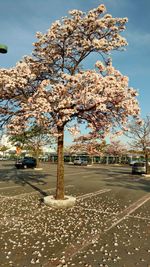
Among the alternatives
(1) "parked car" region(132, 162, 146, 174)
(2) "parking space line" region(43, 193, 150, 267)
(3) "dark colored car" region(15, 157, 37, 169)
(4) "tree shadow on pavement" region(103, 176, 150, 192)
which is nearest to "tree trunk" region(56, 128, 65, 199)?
(2) "parking space line" region(43, 193, 150, 267)

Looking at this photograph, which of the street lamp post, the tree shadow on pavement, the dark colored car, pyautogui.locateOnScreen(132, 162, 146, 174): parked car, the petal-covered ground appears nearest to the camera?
the petal-covered ground

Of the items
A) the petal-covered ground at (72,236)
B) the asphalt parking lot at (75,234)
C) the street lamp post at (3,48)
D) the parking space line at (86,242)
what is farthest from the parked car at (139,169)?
the street lamp post at (3,48)

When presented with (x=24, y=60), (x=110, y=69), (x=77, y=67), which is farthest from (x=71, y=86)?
A: (x=24, y=60)

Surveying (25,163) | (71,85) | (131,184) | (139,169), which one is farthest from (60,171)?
(25,163)

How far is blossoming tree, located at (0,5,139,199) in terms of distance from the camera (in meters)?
11.7

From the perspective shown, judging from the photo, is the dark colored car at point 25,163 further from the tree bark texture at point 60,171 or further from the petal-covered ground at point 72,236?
the tree bark texture at point 60,171

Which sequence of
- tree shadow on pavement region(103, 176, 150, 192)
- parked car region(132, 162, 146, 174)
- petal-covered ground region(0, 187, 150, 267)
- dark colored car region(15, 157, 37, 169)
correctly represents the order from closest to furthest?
petal-covered ground region(0, 187, 150, 267) < tree shadow on pavement region(103, 176, 150, 192) < parked car region(132, 162, 146, 174) < dark colored car region(15, 157, 37, 169)

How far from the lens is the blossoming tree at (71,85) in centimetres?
1166

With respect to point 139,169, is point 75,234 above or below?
below

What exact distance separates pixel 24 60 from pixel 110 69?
16.6 feet

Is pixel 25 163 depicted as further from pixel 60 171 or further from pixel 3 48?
pixel 3 48

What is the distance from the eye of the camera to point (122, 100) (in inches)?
486

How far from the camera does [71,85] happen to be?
11.9 metres

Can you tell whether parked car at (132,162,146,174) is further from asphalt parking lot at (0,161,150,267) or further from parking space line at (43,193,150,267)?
parking space line at (43,193,150,267)
